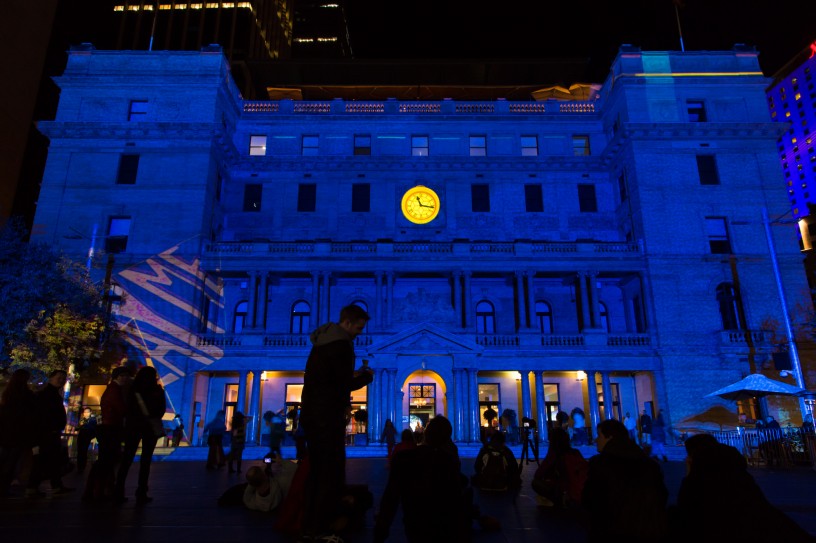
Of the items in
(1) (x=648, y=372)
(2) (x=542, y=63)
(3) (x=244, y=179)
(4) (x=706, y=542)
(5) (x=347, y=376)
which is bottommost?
(4) (x=706, y=542)

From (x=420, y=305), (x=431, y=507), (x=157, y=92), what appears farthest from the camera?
(x=157, y=92)

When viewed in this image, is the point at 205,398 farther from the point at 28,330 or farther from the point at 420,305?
the point at 420,305

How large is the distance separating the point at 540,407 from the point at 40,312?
80.8ft

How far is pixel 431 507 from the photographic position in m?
4.46

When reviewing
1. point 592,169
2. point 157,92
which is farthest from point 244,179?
point 592,169

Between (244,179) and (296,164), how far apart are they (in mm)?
3618

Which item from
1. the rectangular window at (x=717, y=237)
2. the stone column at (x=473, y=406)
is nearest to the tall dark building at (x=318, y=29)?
the rectangular window at (x=717, y=237)

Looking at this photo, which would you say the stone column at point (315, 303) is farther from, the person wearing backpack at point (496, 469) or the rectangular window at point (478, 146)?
the person wearing backpack at point (496, 469)

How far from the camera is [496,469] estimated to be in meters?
10.7

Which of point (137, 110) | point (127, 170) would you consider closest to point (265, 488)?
point (127, 170)

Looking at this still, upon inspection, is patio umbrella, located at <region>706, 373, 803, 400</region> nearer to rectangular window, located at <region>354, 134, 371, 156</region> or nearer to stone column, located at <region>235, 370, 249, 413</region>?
stone column, located at <region>235, 370, 249, 413</region>

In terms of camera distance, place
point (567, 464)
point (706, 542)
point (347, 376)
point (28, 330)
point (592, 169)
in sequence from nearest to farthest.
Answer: point (706, 542) → point (347, 376) → point (567, 464) → point (28, 330) → point (592, 169)

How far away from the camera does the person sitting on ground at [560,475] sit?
27.4ft

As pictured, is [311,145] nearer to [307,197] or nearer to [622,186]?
[307,197]
